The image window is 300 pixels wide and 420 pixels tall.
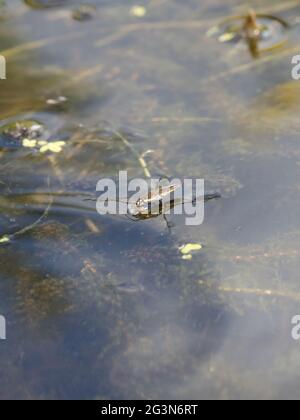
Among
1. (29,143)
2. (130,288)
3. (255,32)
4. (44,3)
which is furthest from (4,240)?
(44,3)

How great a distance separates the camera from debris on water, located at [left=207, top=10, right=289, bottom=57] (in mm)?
4625

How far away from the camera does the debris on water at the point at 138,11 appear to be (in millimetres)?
5104

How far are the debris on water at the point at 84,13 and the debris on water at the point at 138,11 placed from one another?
36cm

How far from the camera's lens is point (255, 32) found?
4.73 m

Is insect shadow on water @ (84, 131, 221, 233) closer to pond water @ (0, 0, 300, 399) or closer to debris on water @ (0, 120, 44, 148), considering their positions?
pond water @ (0, 0, 300, 399)

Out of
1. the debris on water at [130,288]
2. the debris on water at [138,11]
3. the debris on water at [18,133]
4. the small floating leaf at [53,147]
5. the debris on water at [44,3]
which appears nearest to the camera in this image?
the debris on water at [130,288]

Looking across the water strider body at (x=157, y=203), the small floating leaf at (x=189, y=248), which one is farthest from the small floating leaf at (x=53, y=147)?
the small floating leaf at (x=189, y=248)

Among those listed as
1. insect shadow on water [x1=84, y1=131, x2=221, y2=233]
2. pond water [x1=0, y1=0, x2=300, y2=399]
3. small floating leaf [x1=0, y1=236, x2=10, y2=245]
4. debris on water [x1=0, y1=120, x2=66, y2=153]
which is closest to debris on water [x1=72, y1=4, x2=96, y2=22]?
pond water [x1=0, y1=0, x2=300, y2=399]

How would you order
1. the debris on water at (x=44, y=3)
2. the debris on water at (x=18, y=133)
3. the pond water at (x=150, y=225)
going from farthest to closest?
1. the debris on water at (x=44, y=3)
2. the debris on water at (x=18, y=133)
3. the pond water at (x=150, y=225)

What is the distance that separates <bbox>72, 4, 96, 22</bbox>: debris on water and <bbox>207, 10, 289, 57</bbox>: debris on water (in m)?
1.12

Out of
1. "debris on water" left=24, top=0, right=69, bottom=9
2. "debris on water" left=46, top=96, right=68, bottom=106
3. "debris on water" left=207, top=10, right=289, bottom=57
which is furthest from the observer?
"debris on water" left=24, top=0, right=69, bottom=9

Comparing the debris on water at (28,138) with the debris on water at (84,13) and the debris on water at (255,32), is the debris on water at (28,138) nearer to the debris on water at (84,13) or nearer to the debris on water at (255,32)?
the debris on water at (84,13)

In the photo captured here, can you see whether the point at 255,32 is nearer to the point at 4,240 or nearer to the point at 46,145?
the point at 46,145
